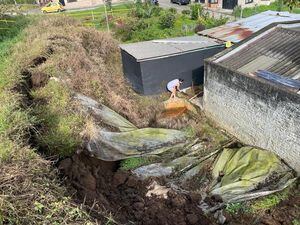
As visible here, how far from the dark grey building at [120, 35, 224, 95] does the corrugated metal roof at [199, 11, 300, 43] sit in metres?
1.09

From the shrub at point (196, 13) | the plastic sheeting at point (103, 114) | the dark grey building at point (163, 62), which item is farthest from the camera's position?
the shrub at point (196, 13)

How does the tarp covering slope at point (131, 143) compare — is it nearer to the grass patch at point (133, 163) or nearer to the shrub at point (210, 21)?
the grass patch at point (133, 163)

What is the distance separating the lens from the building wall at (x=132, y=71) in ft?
46.6

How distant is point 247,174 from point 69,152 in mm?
5203

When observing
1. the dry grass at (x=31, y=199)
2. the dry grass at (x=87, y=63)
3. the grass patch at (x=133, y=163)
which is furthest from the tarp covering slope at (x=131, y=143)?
the dry grass at (x=31, y=199)

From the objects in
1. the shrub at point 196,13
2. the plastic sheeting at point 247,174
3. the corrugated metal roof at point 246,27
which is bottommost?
the plastic sheeting at point 247,174

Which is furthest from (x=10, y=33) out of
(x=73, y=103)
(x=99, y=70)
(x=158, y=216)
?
(x=158, y=216)

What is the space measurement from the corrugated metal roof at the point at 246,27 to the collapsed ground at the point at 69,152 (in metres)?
5.27

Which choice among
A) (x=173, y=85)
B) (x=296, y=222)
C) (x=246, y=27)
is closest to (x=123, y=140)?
(x=296, y=222)

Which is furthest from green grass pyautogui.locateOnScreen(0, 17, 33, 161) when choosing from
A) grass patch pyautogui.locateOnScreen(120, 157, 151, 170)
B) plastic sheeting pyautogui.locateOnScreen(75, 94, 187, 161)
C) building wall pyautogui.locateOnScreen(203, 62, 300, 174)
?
building wall pyautogui.locateOnScreen(203, 62, 300, 174)

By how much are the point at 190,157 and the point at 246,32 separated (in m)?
9.53

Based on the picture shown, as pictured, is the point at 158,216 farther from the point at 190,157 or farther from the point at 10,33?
the point at 10,33

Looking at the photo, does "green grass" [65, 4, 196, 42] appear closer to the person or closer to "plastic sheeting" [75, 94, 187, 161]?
the person

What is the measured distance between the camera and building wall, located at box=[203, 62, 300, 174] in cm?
897
